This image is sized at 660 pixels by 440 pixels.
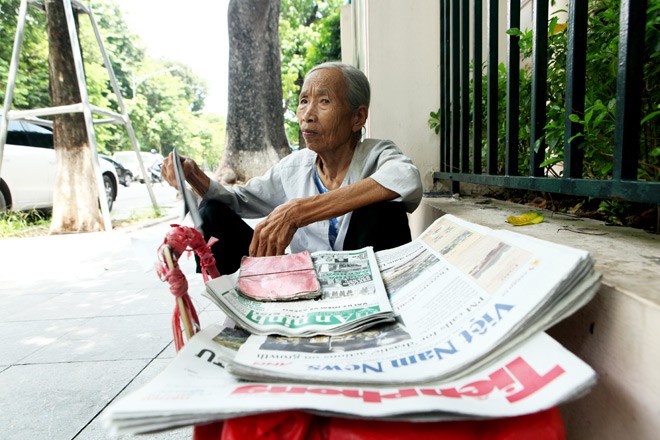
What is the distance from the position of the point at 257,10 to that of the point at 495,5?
540cm

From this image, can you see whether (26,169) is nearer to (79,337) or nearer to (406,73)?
(79,337)

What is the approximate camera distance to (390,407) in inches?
19.8

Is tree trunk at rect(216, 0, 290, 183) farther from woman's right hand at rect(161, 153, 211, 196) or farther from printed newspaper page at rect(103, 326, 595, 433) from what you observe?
printed newspaper page at rect(103, 326, 595, 433)

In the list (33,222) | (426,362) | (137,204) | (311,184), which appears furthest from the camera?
(137,204)

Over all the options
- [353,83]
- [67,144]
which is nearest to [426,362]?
[353,83]

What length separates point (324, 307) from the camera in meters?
0.94

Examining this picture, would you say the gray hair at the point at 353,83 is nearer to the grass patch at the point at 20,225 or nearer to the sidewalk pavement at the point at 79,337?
the sidewalk pavement at the point at 79,337

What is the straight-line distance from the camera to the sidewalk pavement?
1.14 metres

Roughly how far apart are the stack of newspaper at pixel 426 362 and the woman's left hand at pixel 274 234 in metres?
0.51

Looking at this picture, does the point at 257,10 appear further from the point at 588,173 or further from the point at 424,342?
the point at 424,342

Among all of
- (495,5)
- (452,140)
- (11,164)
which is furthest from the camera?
(11,164)

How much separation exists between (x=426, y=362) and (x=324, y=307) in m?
0.34

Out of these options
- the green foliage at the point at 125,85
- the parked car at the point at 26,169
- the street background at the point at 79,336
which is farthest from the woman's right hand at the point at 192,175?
the green foliage at the point at 125,85

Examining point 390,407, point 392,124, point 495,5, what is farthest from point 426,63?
point 390,407
